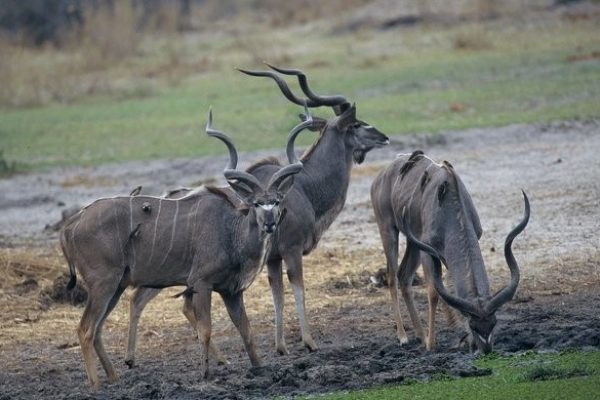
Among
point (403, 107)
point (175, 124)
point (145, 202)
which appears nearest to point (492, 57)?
point (403, 107)

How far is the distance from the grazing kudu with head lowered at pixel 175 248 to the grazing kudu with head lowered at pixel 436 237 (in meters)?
0.90

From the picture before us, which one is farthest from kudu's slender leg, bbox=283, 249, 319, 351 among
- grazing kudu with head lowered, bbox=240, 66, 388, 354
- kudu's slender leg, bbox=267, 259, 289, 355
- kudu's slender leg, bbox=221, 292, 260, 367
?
kudu's slender leg, bbox=221, 292, 260, 367

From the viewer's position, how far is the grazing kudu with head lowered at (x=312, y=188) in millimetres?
9492

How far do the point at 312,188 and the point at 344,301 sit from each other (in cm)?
103

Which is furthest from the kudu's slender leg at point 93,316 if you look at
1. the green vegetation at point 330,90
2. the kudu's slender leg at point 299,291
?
the green vegetation at point 330,90

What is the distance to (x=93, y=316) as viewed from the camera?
28.4 ft

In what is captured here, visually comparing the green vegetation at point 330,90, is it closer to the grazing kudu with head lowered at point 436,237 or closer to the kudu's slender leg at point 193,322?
the grazing kudu with head lowered at point 436,237

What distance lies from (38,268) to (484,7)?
724 inches

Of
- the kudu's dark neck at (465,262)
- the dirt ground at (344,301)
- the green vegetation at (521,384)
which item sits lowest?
the dirt ground at (344,301)

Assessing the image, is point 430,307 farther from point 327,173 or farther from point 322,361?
point 327,173

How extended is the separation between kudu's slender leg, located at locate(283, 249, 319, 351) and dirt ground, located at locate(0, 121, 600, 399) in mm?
96

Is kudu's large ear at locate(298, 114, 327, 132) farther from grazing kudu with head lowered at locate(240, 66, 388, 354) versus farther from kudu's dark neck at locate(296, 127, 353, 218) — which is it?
kudu's dark neck at locate(296, 127, 353, 218)

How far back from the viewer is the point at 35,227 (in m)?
14.4

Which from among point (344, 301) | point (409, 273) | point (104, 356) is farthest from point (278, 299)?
point (104, 356)
